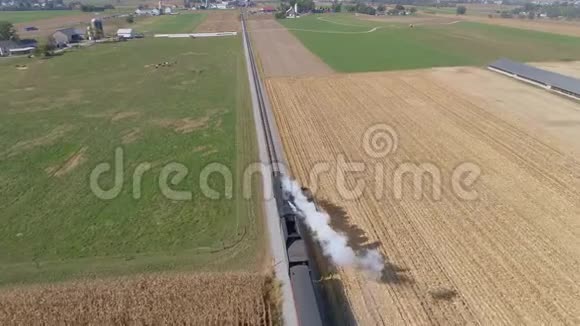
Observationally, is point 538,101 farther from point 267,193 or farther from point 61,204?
point 61,204

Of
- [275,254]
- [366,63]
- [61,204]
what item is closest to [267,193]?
[275,254]

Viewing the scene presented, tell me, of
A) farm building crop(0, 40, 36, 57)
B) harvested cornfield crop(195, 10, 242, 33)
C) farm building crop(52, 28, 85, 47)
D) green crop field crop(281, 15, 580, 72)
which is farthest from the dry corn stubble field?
harvested cornfield crop(195, 10, 242, 33)

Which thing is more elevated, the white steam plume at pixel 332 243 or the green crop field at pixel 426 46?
the green crop field at pixel 426 46

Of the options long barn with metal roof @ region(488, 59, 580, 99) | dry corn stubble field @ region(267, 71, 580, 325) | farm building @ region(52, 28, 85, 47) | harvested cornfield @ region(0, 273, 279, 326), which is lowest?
harvested cornfield @ region(0, 273, 279, 326)

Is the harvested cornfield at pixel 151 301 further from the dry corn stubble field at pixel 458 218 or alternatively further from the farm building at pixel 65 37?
the farm building at pixel 65 37

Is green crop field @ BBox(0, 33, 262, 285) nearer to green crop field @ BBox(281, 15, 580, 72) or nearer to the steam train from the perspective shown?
the steam train

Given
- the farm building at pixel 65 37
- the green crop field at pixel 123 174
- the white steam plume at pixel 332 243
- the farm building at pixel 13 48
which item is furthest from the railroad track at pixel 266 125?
the farm building at pixel 65 37
